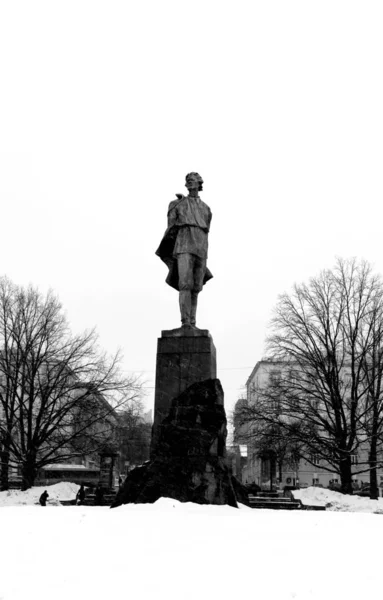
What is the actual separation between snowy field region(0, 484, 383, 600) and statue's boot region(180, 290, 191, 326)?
5022 mm

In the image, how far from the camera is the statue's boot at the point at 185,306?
1089cm

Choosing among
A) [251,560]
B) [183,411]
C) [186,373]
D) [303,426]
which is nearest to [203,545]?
[251,560]

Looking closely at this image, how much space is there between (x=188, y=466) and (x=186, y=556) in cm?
250

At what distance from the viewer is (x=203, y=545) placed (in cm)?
464

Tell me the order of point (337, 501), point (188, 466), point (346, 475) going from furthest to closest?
point (346, 475), point (337, 501), point (188, 466)

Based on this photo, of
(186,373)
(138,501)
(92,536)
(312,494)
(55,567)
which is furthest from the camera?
(312,494)

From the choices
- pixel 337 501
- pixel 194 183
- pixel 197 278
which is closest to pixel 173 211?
pixel 194 183

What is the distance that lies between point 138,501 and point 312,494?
51.9 feet

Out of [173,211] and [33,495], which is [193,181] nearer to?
[173,211]

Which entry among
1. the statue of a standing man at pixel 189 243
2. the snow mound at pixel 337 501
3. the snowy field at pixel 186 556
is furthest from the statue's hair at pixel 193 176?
the snow mound at pixel 337 501

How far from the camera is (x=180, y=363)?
1031 cm

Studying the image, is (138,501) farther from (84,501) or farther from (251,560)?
(84,501)

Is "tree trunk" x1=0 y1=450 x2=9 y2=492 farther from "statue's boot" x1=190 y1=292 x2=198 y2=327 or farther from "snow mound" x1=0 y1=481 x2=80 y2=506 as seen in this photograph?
"statue's boot" x1=190 y1=292 x2=198 y2=327

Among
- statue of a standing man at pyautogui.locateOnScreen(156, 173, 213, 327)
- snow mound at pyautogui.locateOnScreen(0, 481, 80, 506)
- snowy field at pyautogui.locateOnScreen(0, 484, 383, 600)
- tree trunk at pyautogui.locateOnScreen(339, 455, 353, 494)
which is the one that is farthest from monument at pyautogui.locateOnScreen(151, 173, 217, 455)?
tree trunk at pyautogui.locateOnScreen(339, 455, 353, 494)
